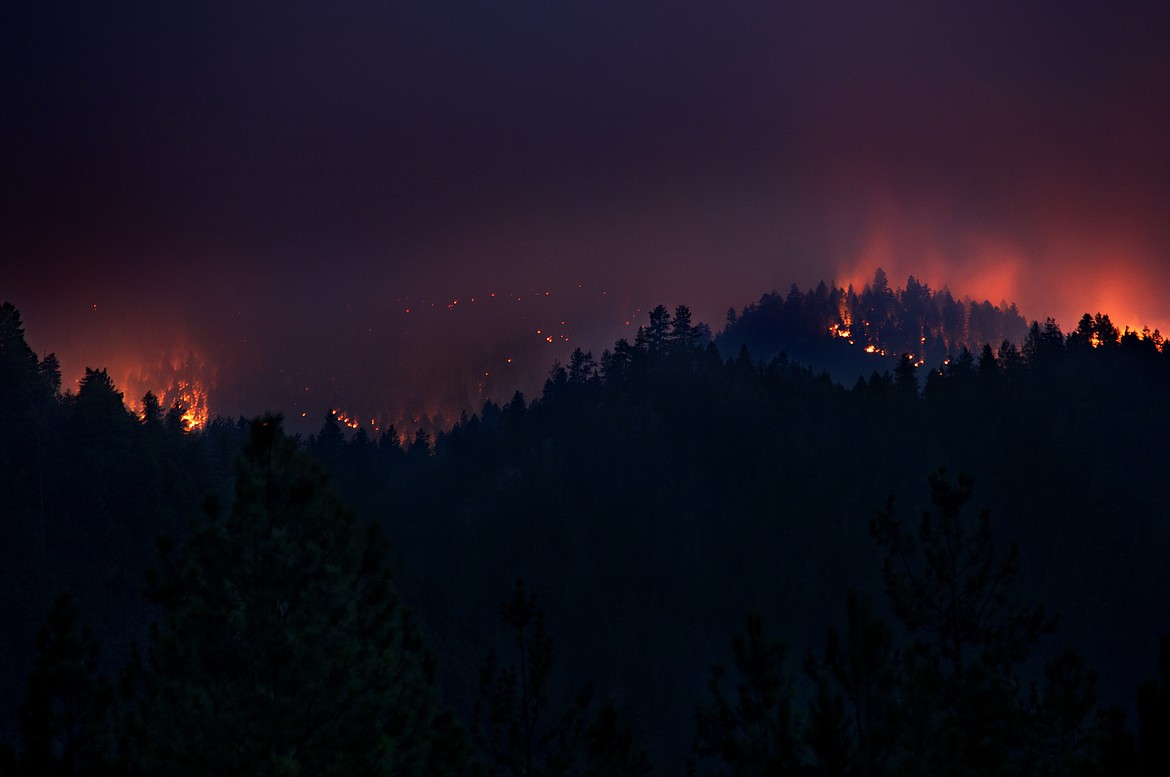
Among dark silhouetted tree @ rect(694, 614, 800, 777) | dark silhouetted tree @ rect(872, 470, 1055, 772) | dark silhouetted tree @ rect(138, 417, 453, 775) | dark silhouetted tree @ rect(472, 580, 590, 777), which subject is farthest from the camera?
dark silhouetted tree @ rect(472, 580, 590, 777)

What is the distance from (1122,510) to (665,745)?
221 ft

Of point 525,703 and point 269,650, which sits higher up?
point 269,650

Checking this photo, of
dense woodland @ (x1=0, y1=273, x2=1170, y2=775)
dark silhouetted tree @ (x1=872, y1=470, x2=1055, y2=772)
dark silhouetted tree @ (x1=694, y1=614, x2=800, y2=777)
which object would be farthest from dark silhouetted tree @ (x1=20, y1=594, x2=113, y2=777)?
dark silhouetted tree @ (x1=872, y1=470, x2=1055, y2=772)

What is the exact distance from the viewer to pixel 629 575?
138 meters

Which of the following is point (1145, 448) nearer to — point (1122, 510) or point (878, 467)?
point (1122, 510)

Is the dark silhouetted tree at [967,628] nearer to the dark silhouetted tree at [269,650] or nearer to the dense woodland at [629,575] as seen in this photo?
the dense woodland at [629,575]

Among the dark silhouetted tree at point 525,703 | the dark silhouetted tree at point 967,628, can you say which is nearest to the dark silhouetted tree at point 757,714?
the dark silhouetted tree at point 967,628

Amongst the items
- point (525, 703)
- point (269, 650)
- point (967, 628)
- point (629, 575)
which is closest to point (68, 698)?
point (269, 650)

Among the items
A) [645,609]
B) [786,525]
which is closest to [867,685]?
[645,609]

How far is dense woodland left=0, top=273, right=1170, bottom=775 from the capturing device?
1647 centimetres

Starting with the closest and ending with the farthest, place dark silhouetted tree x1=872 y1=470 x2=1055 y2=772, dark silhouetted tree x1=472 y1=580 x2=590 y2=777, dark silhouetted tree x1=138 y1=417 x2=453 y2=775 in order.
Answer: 1. dark silhouetted tree x1=138 y1=417 x2=453 y2=775
2. dark silhouetted tree x1=872 y1=470 x2=1055 y2=772
3. dark silhouetted tree x1=472 y1=580 x2=590 y2=777

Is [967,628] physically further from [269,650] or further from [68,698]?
[68,698]

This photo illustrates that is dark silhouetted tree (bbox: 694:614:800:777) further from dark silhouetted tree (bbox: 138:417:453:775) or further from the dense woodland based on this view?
dark silhouetted tree (bbox: 138:417:453:775)

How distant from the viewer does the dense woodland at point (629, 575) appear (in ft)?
54.0
